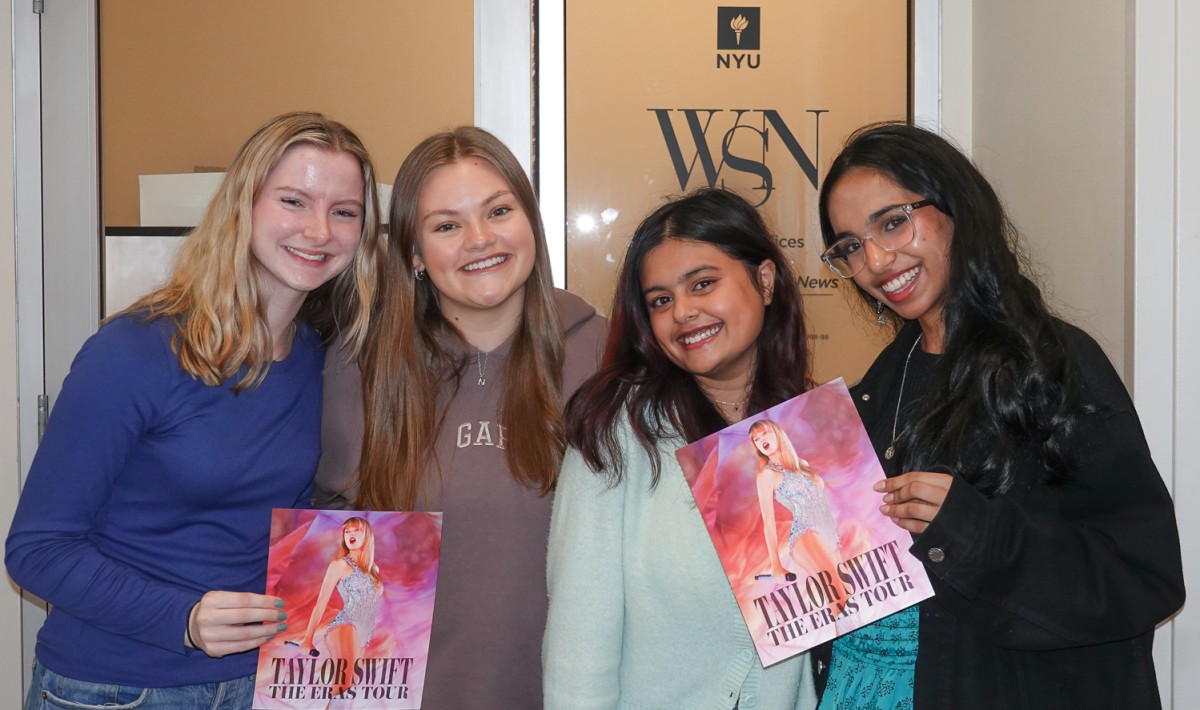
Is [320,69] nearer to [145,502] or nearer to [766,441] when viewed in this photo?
[145,502]

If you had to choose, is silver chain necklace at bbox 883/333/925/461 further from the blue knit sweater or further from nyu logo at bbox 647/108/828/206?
nyu logo at bbox 647/108/828/206

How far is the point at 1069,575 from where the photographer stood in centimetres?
147

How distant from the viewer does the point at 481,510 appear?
2.04 metres

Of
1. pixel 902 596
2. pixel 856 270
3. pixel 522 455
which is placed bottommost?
pixel 902 596

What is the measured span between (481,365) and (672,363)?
51cm

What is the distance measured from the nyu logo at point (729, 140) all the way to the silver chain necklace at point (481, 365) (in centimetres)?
142

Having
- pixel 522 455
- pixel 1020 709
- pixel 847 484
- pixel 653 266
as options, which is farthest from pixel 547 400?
pixel 1020 709

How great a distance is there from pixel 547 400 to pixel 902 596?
0.88 metres

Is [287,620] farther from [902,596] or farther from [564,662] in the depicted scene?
[902,596]

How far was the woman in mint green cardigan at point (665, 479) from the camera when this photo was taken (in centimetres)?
173

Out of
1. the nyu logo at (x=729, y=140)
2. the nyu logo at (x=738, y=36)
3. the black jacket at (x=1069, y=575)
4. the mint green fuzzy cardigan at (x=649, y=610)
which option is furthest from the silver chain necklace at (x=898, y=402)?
the nyu logo at (x=738, y=36)

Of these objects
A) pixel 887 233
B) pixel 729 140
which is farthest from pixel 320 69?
pixel 887 233

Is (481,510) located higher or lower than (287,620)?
higher

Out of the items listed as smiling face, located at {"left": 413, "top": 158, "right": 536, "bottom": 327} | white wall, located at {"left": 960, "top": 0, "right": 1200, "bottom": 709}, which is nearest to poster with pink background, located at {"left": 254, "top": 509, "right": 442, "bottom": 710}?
smiling face, located at {"left": 413, "top": 158, "right": 536, "bottom": 327}
